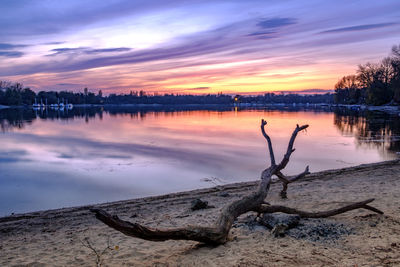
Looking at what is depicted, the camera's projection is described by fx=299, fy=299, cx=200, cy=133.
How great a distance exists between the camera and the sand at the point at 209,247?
4.60m

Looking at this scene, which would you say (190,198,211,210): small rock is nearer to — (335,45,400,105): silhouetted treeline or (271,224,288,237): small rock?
(271,224,288,237): small rock

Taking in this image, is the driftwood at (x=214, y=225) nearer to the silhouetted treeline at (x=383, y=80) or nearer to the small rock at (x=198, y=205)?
the small rock at (x=198, y=205)

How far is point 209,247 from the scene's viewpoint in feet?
16.5

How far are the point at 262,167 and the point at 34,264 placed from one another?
11.2m

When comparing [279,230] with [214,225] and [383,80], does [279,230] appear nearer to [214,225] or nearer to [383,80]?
[214,225]

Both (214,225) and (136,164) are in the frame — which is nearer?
(214,225)

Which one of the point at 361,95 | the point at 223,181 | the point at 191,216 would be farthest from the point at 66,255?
the point at 361,95

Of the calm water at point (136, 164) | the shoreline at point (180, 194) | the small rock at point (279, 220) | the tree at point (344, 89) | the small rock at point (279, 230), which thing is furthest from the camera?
the tree at point (344, 89)

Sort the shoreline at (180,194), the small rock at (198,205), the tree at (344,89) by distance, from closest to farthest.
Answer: the small rock at (198,205) → the shoreline at (180,194) → the tree at (344,89)

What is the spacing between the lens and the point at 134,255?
5.09 meters

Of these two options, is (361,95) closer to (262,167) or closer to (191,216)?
(262,167)

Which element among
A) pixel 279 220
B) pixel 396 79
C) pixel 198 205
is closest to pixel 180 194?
pixel 198 205

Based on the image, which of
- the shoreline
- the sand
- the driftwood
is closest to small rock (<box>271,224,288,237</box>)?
the sand

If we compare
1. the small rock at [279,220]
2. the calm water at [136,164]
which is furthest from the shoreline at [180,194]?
the small rock at [279,220]
